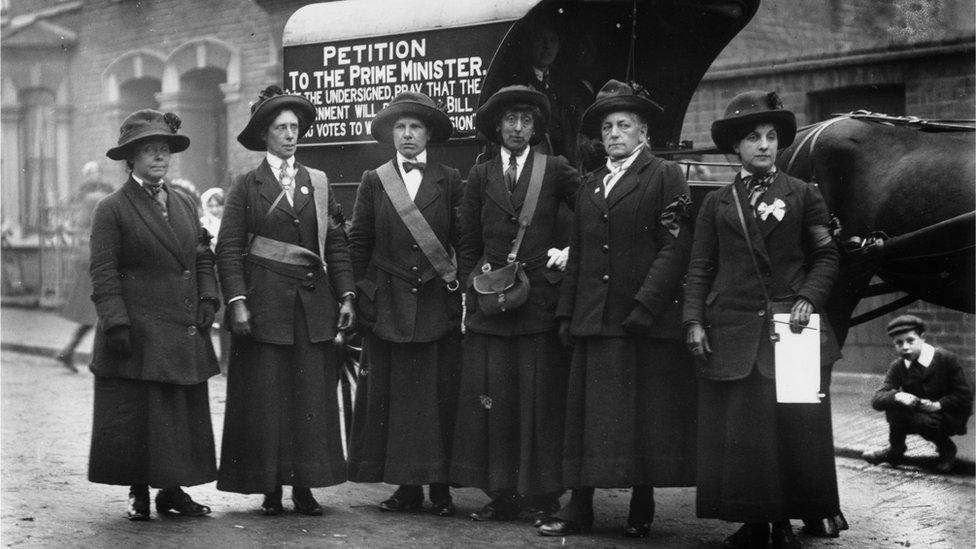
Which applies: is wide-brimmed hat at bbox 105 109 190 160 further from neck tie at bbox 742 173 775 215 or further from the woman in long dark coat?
neck tie at bbox 742 173 775 215

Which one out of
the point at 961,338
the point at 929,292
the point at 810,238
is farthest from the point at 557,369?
the point at 961,338

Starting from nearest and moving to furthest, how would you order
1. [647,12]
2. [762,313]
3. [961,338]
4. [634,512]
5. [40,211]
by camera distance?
[762,313], [634,512], [647,12], [961,338], [40,211]

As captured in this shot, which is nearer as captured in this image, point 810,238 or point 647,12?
point 810,238

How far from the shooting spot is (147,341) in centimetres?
625

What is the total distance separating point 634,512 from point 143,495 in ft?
7.77

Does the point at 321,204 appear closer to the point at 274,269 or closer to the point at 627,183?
the point at 274,269

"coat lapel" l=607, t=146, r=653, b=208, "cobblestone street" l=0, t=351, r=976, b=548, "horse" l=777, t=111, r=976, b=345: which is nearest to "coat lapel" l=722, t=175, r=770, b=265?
"coat lapel" l=607, t=146, r=653, b=208

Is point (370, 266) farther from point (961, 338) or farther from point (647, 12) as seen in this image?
point (961, 338)

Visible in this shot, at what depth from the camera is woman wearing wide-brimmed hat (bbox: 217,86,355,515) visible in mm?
6398

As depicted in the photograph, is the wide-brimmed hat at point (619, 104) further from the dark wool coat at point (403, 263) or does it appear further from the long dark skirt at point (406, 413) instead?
the long dark skirt at point (406, 413)

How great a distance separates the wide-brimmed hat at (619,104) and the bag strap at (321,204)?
139 centimetres

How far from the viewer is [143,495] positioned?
6379 millimetres

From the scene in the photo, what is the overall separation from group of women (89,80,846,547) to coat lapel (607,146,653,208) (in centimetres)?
1

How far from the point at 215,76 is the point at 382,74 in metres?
10.2
